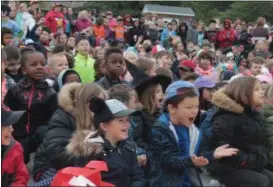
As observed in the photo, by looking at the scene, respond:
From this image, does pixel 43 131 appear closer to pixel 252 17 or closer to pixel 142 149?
pixel 142 149

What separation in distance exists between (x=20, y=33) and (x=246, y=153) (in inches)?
359

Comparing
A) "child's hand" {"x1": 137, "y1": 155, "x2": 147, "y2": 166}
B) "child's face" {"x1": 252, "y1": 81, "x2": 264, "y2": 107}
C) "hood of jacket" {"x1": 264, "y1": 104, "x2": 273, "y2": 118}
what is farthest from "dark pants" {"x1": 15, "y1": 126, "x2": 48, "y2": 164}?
"hood of jacket" {"x1": 264, "y1": 104, "x2": 273, "y2": 118}

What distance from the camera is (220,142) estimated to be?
4578mm

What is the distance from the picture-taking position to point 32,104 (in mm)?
5465

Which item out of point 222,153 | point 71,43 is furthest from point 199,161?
point 71,43

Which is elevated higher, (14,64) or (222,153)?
(14,64)

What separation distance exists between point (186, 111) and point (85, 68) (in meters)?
4.58

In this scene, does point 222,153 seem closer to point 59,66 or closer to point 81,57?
point 59,66

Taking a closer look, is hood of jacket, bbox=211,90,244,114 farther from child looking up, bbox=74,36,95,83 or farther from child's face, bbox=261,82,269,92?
child looking up, bbox=74,36,95,83

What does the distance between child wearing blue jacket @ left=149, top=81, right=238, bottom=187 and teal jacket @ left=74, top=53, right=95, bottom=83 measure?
13.9ft

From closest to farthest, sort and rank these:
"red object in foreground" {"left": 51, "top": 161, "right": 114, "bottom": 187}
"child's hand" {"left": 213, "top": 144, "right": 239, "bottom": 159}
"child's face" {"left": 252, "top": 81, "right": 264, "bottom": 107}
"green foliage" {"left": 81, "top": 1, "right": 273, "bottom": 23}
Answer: "red object in foreground" {"left": 51, "top": 161, "right": 114, "bottom": 187} → "child's hand" {"left": 213, "top": 144, "right": 239, "bottom": 159} → "child's face" {"left": 252, "top": 81, "right": 264, "bottom": 107} → "green foliage" {"left": 81, "top": 1, "right": 273, "bottom": 23}

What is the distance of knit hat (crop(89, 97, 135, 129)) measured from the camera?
361cm

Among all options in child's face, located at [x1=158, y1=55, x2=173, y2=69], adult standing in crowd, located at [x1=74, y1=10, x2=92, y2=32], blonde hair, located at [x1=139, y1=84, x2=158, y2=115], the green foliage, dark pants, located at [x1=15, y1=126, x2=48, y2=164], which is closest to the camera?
blonde hair, located at [x1=139, y1=84, x2=158, y2=115]

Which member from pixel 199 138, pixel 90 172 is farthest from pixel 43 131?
pixel 90 172
